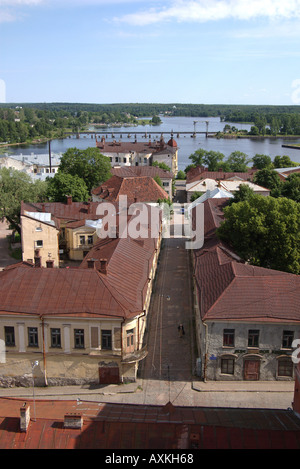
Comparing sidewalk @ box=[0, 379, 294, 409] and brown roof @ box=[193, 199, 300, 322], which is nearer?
sidewalk @ box=[0, 379, 294, 409]

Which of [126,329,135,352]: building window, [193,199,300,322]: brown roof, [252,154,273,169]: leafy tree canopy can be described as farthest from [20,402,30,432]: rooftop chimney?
[252,154,273,169]: leafy tree canopy

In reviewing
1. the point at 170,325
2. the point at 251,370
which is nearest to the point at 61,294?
the point at 170,325

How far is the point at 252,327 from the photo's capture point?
Answer: 17.3 m

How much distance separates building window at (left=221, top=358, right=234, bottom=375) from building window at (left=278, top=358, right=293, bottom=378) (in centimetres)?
176

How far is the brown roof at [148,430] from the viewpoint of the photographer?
995cm

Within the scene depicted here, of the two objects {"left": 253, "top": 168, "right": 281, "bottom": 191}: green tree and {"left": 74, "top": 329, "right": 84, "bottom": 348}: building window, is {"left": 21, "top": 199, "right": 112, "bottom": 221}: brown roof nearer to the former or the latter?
{"left": 74, "top": 329, "right": 84, "bottom": 348}: building window

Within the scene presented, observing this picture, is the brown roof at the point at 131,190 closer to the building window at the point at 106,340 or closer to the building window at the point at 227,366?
the building window at the point at 106,340

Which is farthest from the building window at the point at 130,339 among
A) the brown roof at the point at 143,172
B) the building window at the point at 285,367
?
the brown roof at the point at 143,172

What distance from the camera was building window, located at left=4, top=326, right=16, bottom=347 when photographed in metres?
17.6

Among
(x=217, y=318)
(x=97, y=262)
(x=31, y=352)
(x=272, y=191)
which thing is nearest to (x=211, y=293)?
(x=217, y=318)

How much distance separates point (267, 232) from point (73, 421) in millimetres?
15636

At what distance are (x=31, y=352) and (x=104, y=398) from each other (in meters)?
3.22

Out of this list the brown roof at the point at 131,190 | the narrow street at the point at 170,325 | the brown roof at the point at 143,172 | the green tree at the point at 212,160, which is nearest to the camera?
the narrow street at the point at 170,325

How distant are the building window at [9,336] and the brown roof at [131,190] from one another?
23.9 m
